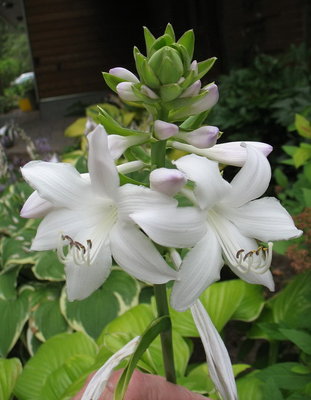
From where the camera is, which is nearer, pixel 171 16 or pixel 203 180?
pixel 203 180

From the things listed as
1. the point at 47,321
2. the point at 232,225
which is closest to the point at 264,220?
the point at 232,225

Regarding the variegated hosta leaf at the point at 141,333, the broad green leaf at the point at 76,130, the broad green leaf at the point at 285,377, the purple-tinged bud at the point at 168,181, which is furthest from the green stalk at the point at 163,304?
the broad green leaf at the point at 76,130

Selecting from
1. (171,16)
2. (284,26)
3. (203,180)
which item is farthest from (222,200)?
(171,16)

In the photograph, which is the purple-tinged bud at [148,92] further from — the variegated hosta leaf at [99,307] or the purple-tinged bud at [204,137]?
the variegated hosta leaf at [99,307]

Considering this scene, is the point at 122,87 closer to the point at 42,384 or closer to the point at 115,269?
the point at 42,384

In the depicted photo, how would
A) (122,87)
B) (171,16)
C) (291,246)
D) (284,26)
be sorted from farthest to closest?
(171,16) < (284,26) < (291,246) < (122,87)

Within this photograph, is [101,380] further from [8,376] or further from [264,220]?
[8,376]
